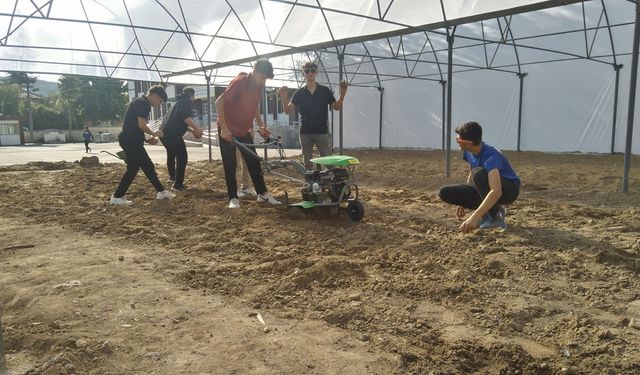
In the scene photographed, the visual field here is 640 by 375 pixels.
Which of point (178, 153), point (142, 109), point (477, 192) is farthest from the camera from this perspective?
point (178, 153)

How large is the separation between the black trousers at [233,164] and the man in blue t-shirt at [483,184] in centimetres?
244

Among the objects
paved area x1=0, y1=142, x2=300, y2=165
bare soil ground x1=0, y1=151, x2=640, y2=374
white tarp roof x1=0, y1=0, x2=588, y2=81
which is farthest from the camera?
paved area x1=0, y1=142, x2=300, y2=165

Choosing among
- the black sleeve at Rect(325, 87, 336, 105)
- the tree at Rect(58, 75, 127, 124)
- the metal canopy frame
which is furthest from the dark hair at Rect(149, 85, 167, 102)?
the tree at Rect(58, 75, 127, 124)

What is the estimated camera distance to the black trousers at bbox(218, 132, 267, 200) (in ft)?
18.8

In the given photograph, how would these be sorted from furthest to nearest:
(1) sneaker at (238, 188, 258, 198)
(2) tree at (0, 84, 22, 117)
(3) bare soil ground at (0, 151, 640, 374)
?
(2) tree at (0, 84, 22, 117) → (1) sneaker at (238, 188, 258, 198) → (3) bare soil ground at (0, 151, 640, 374)

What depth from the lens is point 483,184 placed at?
4.23 meters

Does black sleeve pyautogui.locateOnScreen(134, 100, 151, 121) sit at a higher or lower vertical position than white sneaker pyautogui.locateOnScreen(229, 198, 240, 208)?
higher

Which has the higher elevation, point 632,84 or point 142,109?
point 632,84

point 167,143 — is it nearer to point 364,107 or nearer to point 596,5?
point 596,5

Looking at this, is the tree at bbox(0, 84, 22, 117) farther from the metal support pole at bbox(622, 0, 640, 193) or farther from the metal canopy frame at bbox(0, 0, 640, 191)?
the metal support pole at bbox(622, 0, 640, 193)

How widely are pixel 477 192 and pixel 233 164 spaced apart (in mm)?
2963

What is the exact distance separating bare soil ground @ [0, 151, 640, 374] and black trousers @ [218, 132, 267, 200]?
29 centimetres

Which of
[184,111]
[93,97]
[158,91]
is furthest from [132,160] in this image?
[93,97]

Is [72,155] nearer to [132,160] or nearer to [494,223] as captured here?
[132,160]
